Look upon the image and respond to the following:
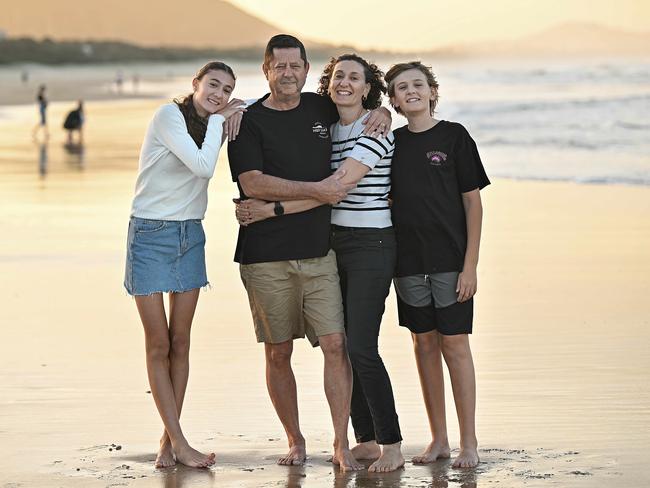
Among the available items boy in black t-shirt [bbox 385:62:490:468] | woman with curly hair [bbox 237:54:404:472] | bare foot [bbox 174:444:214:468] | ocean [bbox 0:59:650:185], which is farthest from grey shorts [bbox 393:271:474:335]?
ocean [bbox 0:59:650:185]

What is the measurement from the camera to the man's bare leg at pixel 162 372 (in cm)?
566

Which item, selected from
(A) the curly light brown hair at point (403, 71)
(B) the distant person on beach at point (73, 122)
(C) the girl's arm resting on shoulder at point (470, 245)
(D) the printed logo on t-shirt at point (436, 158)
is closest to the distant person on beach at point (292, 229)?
(A) the curly light brown hair at point (403, 71)

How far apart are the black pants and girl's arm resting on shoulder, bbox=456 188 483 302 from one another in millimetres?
305

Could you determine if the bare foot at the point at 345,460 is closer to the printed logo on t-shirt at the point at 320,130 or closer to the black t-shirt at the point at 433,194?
the black t-shirt at the point at 433,194

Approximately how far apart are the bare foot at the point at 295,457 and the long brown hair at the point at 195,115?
4.40 feet

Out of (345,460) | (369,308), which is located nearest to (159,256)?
(369,308)

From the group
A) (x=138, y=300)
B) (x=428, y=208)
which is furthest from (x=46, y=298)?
(x=428, y=208)

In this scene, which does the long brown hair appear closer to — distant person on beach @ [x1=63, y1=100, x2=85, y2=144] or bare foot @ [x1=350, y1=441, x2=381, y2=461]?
bare foot @ [x1=350, y1=441, x2=381, y2=461]

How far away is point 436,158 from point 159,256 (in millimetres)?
1228

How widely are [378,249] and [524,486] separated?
3.74 ft

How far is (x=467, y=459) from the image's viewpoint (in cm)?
558

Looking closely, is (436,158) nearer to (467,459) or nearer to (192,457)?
(467,459)

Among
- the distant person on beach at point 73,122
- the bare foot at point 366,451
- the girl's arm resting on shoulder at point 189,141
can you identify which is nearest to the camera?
the girl's arm resting on shoulder at point 189,141

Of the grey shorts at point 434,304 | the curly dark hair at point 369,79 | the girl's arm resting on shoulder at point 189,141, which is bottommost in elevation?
the grey shorts at point 434,304
